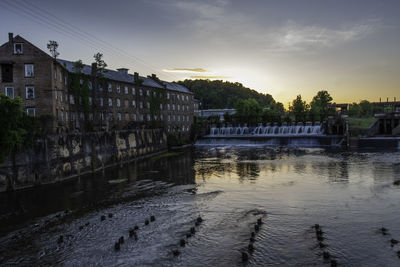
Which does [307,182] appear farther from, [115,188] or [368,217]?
[115,188]

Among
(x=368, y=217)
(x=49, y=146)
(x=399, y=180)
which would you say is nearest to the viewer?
(x=368, y=217)

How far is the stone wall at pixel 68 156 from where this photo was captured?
1071 inches

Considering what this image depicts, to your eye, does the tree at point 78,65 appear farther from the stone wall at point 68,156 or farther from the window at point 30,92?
the stone wall at point 68,156

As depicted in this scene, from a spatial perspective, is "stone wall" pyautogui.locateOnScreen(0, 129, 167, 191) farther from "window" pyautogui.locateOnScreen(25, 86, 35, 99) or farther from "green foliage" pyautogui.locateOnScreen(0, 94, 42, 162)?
"window" pyautogui.locateOnScreen(25, 86, 35, 99)

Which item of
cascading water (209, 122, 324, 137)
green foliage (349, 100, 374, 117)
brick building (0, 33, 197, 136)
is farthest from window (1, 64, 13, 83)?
green foliage (349, 100, 374, 117)

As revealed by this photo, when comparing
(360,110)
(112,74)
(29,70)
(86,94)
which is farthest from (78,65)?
(360,110)

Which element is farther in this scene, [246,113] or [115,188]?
[246,113]

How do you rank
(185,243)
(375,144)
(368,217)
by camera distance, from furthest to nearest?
(375,144) → (368,217) → (185,243)

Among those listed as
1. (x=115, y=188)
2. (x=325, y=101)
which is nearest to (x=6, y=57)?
(x=115, y=188)

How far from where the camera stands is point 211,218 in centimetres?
1847

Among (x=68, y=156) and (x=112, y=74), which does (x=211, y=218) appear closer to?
(x=68, y=156)

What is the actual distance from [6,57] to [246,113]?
81678 millimetres

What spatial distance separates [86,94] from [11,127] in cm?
2555

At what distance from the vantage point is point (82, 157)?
34.9m
